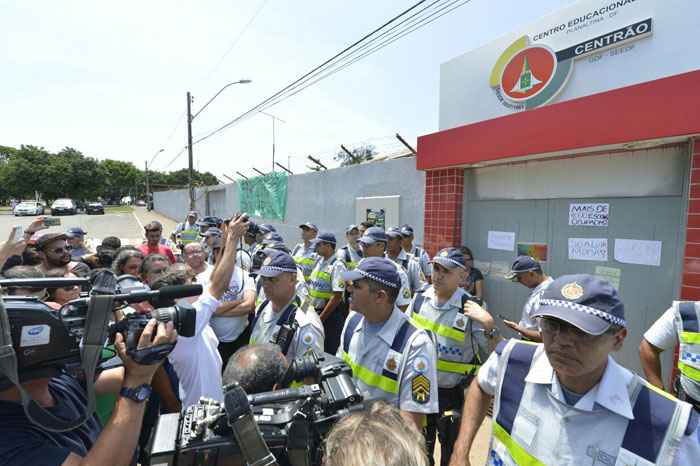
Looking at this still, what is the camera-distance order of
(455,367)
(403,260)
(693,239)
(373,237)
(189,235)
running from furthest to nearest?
1. (189,235)
2. (403,260)
3. (373,237)
4. (693,239)
5. (455,367)

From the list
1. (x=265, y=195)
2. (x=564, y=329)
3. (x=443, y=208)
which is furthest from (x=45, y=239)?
(x=265, y=195)

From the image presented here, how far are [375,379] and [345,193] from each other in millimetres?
7609

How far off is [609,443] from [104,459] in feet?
5.34

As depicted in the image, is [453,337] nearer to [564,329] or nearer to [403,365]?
[403,365]

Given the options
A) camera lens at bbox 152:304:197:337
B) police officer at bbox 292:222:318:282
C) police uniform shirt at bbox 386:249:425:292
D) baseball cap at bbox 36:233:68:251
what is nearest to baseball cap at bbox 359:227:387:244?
police uniform shirt at bbox 386:249:425:292

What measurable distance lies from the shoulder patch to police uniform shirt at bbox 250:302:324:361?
577 mm

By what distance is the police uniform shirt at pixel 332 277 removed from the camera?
4629 millimetres

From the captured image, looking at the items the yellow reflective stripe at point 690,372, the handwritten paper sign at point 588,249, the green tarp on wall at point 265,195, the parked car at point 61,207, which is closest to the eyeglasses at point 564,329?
the yellow reflective stripe at point 690,372

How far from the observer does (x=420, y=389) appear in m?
1.90

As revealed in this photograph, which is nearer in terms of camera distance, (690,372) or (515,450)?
(515,450)

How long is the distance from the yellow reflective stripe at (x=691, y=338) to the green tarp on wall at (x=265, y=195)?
11.2 metres

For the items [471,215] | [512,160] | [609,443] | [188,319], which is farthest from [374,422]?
[471,215]

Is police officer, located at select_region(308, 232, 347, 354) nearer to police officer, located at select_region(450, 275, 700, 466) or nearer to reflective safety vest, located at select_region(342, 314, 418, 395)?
reflective safety vest, located at select_region(342, 314, 418, 395)

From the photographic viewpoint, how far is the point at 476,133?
5.32 meters
